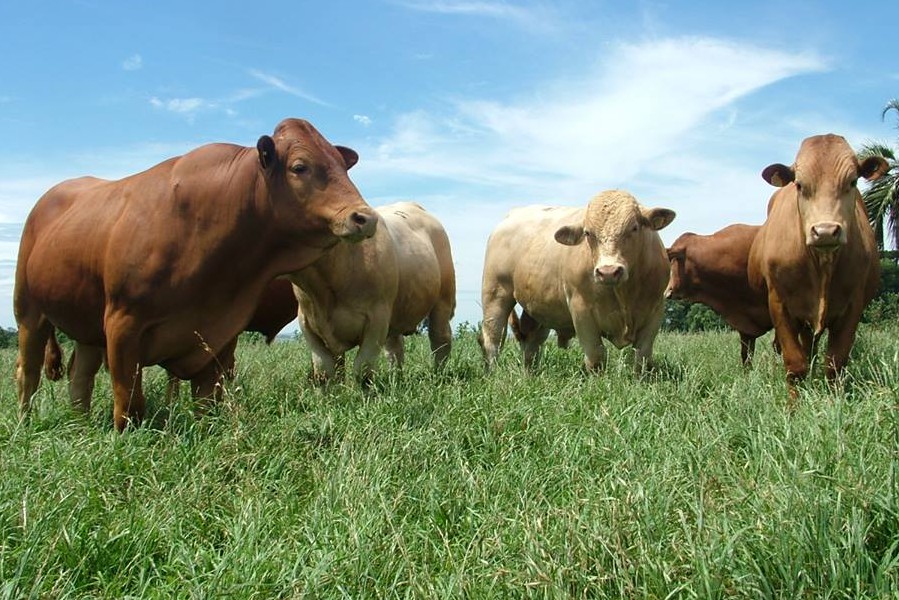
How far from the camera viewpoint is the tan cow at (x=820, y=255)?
19.3 feet

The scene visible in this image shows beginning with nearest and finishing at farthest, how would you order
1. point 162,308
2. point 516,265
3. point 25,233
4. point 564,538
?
point 564,538, point 162,308, point 25,233, point 516,265

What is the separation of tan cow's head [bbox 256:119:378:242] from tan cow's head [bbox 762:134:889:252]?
314cm

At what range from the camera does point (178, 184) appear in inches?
218

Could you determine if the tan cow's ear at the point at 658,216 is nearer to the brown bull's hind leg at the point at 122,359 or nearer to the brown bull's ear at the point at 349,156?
the brown bull's ear at the point at 349,156

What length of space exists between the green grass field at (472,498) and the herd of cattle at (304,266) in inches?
26.4

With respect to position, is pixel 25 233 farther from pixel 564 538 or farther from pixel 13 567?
pixel 564 538

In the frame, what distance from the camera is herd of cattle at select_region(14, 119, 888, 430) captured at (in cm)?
538

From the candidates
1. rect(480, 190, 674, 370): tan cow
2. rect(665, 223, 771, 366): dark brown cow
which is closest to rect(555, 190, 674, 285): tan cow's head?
rect(480, 190, 674, 370): tan cow

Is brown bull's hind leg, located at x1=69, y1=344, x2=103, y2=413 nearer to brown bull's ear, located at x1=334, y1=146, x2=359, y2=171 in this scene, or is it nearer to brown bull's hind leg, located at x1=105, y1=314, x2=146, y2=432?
brown bull's hind leg, located at x1=105, y1=314, x2=146, y2=432

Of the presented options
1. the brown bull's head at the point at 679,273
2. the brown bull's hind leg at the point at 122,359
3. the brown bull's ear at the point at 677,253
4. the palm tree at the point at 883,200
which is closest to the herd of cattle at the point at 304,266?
the brown bull's hind leg at the point at 122,359

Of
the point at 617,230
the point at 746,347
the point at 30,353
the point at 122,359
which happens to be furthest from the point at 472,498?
the point at 746,347

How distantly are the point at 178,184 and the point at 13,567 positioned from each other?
298 centimetres

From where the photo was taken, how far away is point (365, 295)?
22.6ft

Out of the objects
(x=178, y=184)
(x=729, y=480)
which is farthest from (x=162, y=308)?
(x=729, y=480)
